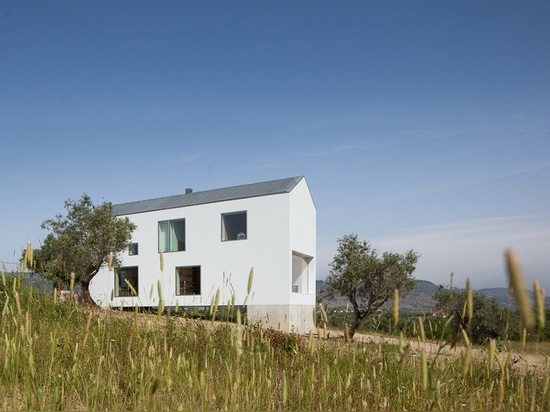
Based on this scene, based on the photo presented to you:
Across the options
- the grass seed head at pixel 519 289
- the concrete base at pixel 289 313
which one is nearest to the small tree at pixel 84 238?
the concrete base at pixel 289 313

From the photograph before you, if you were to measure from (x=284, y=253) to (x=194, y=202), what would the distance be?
617cm

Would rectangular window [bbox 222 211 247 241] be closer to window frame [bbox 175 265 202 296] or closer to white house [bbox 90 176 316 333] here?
white house [bbox 90 176 316 333]

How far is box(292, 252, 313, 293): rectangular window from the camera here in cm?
2722

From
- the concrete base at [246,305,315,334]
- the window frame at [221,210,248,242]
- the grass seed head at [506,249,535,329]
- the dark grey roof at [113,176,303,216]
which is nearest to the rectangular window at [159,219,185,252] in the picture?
the dark grey roof at [113,176,303,216]

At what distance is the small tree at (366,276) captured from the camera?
21.9 metres

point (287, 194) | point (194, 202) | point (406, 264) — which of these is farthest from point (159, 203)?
point (406, 264)

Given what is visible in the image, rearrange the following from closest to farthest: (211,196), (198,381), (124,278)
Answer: (198,381)
(211,196)
(124,278)

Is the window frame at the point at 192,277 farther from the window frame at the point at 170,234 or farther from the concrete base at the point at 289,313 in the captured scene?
the concrete base at the point at 289,313

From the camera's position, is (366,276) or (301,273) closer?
(366,276)

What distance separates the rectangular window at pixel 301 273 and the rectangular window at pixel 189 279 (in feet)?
17.0

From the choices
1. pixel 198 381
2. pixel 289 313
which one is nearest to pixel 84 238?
pixel 289 313

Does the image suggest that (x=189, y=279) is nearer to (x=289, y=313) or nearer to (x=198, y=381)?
(x=289, y=313)

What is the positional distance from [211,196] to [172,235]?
3.22 meters

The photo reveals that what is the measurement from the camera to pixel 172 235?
2750 cm
